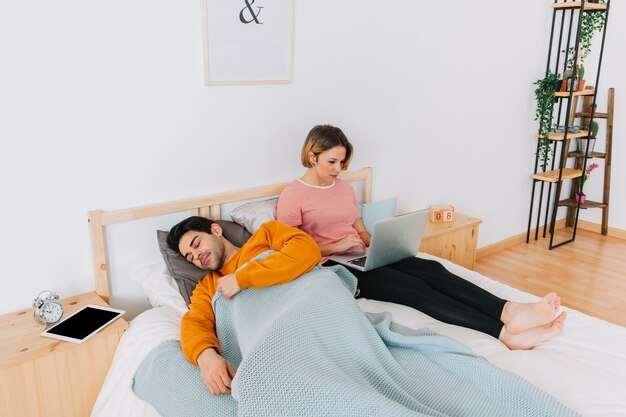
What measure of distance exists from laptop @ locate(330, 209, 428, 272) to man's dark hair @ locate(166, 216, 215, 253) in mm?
612

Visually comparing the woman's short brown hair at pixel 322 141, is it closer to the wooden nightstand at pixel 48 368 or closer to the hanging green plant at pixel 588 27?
the wooden nightstand at pixel 48 368

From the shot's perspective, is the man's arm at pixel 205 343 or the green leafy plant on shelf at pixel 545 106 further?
the green leafy plant on shelf at pixel 545 106

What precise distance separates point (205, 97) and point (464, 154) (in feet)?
6.27

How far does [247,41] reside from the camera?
2205 mm

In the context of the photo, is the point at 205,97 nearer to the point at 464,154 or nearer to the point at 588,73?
the point at 464,154

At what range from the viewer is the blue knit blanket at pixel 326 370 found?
121 centimetres

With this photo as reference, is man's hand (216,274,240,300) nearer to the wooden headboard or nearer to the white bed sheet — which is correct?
the white bed sheet

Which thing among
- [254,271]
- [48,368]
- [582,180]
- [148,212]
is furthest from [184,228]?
[582,180]

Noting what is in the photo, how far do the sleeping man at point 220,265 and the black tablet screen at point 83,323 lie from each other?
0.31 metres

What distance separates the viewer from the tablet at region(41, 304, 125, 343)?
1670mm

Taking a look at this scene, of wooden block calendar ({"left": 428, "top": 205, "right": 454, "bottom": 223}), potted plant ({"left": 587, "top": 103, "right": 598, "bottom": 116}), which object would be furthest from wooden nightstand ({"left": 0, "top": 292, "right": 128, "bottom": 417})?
potted plant ({"left": 587, "top": 103, "right": 598, "bottom": 116})

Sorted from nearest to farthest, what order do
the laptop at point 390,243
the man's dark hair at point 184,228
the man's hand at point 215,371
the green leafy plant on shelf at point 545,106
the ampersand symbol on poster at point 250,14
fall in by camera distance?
the man's hand at point 215,371, the man's dark hair at point 184,228, the laptop at point 390,243, the ampersand symbol on poster at point 250,14, the green leafy plant on shelf at point 545,106

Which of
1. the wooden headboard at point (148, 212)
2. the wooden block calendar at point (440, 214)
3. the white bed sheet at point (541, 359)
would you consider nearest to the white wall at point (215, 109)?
the wooden headboard at point (148, 212)

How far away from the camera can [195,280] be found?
194 cm
